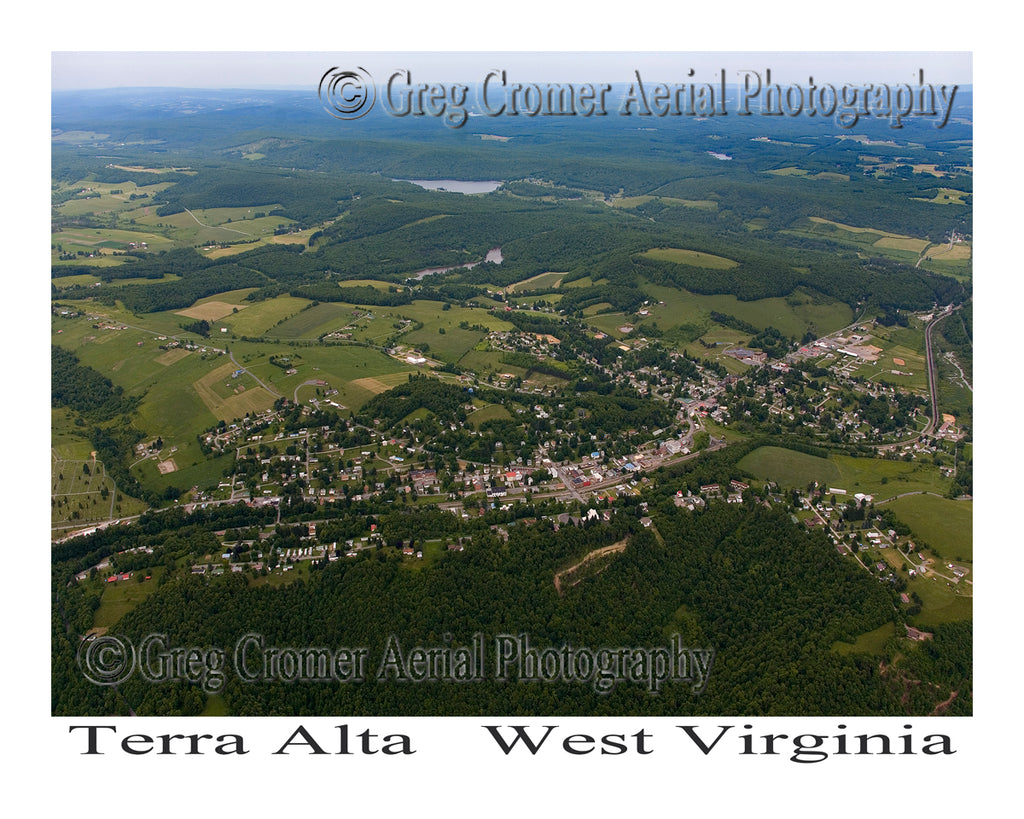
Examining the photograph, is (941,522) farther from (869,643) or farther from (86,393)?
(86,393)

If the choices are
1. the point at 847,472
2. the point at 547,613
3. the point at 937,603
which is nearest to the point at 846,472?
the point at 847,472

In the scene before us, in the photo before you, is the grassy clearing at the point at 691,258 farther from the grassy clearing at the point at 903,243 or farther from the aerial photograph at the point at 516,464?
the grassy clearing at the point at 903,243

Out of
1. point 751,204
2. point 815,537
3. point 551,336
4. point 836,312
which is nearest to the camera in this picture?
point 815,537

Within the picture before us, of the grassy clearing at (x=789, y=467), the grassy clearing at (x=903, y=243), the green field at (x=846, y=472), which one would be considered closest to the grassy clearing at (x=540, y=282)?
the grassy clearing at (x=789, y=467)

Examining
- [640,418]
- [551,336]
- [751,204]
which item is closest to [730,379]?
[640,418]

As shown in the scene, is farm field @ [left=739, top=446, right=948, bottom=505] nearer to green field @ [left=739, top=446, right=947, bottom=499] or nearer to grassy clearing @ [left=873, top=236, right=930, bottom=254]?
green field @ [left=739, top=446, right=947, bottom=499]

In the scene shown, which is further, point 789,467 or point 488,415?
point 488,415

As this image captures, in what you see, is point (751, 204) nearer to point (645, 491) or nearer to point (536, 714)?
point (645, 491)

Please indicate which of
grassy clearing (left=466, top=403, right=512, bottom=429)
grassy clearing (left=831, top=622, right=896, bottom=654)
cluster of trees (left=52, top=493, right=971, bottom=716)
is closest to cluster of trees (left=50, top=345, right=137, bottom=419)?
cluster of trees (left=52, top=493, right=971, bottom=716)
